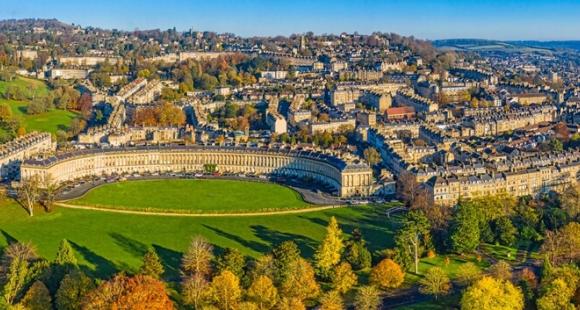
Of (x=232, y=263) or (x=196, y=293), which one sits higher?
(x=232, y=263)

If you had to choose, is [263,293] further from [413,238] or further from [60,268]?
[413,238]

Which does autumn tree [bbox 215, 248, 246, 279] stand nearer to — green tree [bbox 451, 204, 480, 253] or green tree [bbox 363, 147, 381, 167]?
green tree [bbox 451, 204, 480, 253]

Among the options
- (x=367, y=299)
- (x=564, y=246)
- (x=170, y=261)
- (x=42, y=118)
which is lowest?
(x=170, y=261)

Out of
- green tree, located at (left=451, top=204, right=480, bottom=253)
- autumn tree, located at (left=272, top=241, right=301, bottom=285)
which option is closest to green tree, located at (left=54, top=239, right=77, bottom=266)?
autumn tree, located at (left=272, top=241, right=301, bottom=285)

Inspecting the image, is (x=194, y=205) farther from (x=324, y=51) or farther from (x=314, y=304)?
(x=324, y=51)

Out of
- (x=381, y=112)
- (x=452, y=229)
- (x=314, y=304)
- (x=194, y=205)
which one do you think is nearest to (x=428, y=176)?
(x=452, y=229)

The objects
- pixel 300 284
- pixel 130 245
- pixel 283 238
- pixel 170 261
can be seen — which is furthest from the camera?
pixel 283 238

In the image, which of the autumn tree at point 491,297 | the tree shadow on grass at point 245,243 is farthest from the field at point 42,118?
the autumn tree at point 491,297

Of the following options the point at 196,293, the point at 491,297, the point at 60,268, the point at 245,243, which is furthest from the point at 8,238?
the point at 491,297
